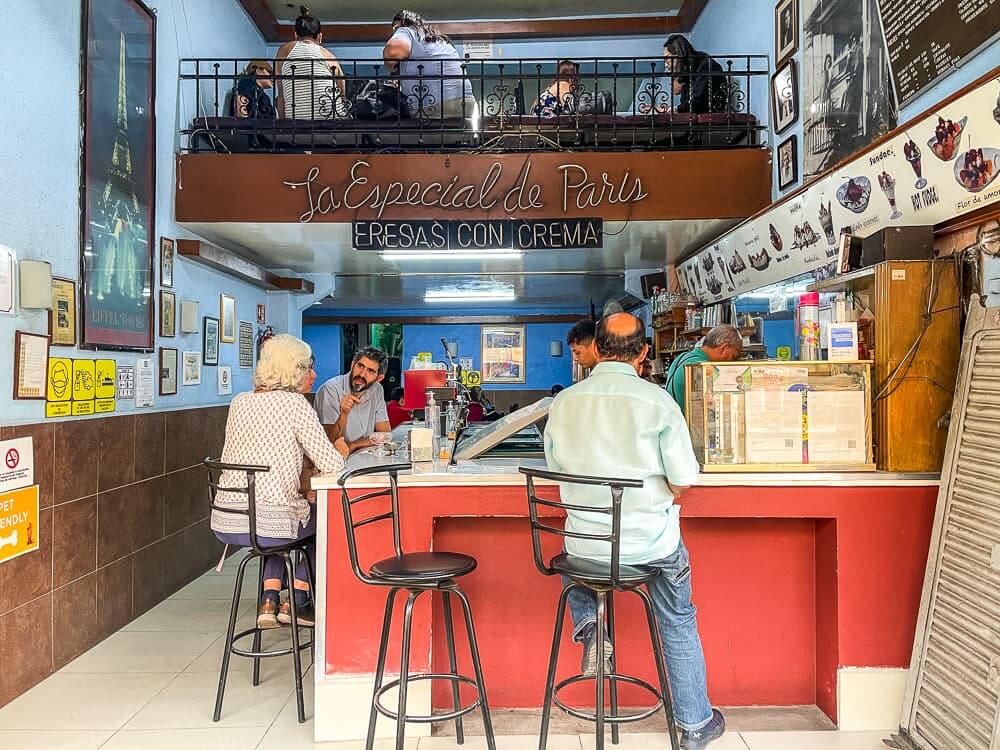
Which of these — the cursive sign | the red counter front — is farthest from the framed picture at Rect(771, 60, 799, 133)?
the red counter front

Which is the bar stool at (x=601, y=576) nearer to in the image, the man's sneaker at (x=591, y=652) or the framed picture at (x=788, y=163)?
the man's sneaker at (x=591, y=652)

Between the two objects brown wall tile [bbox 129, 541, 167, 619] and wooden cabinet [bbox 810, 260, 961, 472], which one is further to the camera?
brown wall tile [bbox 129, 541, 167, 619]

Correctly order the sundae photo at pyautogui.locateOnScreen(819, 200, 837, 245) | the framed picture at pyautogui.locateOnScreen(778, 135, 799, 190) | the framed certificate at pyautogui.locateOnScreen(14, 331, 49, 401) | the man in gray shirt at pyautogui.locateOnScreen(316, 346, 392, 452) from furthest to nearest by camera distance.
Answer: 1. the framed picture at pyautogui.locateOnScreen(778, 135, 799, 190)
2. the man in gray shirt at pyautogui.locateOnScreen(316, 346, 392, 452)
3. the sundae photo at pyautogui.locateOnScreen(819, 200, 837, 245)
4. the framed certificate at pyautogui.locateOnScreen(14, 331, 49, 401)

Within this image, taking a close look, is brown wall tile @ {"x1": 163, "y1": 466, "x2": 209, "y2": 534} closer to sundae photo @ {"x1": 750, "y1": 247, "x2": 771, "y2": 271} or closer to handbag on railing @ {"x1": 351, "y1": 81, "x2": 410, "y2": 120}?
handbag on railing @ {"x1": 351, "y1": 81, "x2": 410, "y2": 120}

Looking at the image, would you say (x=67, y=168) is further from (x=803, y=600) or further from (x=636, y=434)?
(x=803, y=600)

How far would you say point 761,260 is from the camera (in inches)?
206

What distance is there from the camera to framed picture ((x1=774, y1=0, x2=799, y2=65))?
5191mm

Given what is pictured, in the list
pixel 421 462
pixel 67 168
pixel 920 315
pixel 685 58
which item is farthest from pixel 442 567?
pixel 685 58

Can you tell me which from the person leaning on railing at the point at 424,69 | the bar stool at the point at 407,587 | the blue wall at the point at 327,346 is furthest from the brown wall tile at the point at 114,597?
the blue wall at the point at 327,346

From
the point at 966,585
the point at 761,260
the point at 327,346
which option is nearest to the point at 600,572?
the point at 966,585

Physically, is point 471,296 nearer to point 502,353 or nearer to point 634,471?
point 502,353

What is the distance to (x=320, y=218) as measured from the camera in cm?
561

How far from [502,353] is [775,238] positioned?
8.75m

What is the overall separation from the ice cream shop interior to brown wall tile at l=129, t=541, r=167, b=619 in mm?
29
